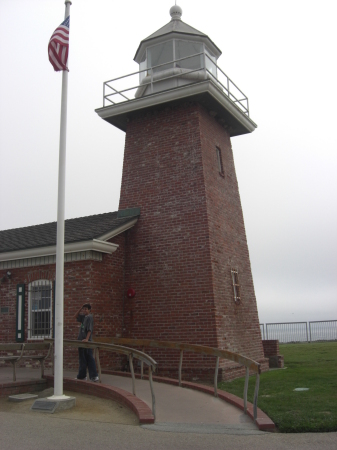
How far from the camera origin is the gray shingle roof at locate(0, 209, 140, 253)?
1270 cm

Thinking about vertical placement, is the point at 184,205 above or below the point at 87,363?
above

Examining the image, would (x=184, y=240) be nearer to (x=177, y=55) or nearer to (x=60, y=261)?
(x=60, y=261)

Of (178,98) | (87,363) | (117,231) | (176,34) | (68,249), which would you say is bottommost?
(87,363)

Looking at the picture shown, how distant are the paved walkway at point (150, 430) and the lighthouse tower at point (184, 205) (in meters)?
3.70

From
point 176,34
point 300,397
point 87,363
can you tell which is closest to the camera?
point 300,397

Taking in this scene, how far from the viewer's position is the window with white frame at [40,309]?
12727 mm

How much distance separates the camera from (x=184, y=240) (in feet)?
41.3

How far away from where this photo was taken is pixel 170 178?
13281 mm

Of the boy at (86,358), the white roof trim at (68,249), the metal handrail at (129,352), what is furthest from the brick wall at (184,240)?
the metal handrail at (129,352)

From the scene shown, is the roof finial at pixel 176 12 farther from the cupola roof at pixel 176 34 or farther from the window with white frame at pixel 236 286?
the window with white frame at pixel 236 286

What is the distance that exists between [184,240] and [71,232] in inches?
126

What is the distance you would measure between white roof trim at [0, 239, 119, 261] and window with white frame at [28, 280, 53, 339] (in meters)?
0.78

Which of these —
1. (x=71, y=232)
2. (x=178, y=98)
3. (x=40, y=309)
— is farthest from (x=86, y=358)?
(x=178, y=98)

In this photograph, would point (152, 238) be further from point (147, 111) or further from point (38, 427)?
point (38, 427)
